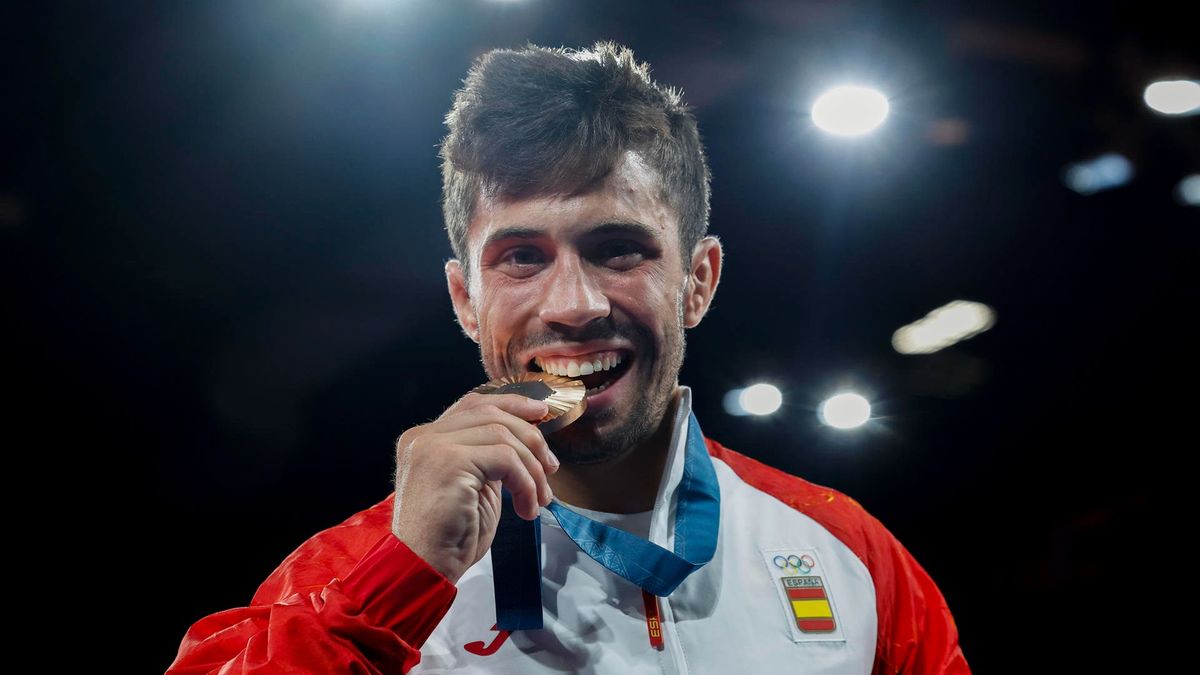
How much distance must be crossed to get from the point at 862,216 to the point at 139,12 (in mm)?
2244

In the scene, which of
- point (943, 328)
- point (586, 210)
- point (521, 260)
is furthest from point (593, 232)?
point (943, 328)

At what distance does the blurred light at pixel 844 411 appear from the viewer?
3.08m

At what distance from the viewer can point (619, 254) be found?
1543 mm

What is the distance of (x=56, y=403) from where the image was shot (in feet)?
7.64

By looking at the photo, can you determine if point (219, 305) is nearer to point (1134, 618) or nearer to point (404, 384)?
point (404, 384)

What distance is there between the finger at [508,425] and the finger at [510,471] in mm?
33

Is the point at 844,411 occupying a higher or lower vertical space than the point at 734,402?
higher

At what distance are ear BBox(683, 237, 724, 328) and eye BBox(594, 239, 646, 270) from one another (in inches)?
8.2

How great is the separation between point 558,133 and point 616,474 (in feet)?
2.23

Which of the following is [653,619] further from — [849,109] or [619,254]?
[849,109]

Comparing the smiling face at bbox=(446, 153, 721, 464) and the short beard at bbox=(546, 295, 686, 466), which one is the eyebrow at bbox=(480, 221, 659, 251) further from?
the short beard at bbox=(546, 295, 686, 466)

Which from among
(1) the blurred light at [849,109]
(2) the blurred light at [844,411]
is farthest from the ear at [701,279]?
(2) the blurred light at [844,411]

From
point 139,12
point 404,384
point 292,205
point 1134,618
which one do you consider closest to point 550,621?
point 404,384

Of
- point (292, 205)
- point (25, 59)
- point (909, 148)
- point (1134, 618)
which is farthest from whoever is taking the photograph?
point (1134, 618)
